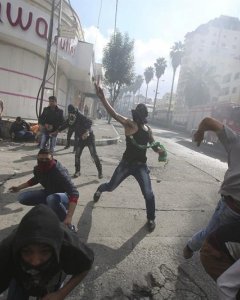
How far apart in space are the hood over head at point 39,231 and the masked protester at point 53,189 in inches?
80.2

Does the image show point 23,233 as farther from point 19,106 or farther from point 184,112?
point 184,112

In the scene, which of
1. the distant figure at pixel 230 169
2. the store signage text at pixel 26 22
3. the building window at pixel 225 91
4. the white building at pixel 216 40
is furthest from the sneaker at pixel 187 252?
the white building at pixel 216 40

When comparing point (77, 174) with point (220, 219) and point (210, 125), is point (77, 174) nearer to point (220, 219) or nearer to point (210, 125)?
point (220, 219)

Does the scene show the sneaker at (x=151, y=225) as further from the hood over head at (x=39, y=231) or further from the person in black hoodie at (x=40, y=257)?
the hood over head at (x=39, y=231)

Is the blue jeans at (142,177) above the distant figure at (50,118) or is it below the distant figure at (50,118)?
below

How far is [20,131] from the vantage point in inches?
462

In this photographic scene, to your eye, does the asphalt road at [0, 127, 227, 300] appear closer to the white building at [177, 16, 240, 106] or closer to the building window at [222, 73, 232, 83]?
the building window at [222, 73, 232, 83]

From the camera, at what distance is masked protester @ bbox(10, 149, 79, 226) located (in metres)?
3.85

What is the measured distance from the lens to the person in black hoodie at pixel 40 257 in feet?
5.12

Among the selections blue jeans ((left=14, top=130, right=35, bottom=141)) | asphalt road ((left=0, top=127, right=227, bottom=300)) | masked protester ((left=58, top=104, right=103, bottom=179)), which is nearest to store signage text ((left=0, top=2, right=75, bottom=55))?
blue jeans ((left=14, top=130, right=35, bottom=141))

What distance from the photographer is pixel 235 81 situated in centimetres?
5072

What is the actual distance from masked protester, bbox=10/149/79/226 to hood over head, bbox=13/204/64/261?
6.69 ft

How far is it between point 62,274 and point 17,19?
496 inches

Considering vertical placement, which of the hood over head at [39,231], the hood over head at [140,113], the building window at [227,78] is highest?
the building window at [227,78]
